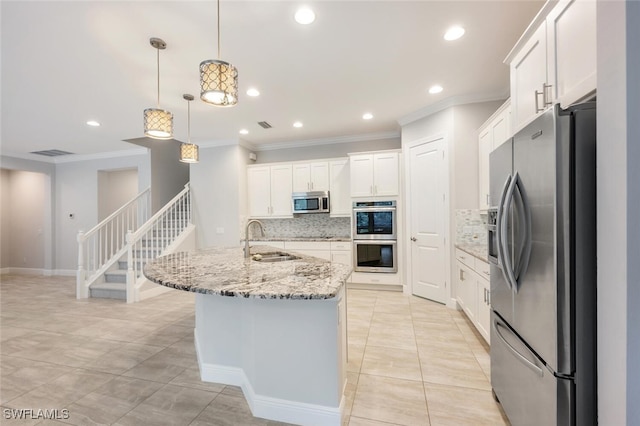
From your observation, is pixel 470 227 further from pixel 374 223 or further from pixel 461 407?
pixel 461 407

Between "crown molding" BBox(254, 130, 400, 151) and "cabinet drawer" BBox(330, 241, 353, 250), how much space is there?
2017 mm

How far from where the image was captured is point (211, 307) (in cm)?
201

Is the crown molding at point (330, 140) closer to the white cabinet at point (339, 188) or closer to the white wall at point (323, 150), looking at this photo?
the white wall at point (323, 150)

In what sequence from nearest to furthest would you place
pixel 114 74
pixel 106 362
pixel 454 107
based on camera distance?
pixel 106 362 < pixel 114 74 < pixel 454 107

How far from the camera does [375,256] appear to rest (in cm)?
441

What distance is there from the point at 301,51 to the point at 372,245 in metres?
3.00

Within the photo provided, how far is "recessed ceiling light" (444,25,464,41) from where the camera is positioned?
219cm

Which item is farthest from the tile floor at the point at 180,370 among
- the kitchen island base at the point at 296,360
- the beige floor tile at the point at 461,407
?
the kitchen island base at the point at 296,360

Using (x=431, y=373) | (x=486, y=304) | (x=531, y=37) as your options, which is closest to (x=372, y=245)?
(x=486, y=304)

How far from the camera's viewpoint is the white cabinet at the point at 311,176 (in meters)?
4.97

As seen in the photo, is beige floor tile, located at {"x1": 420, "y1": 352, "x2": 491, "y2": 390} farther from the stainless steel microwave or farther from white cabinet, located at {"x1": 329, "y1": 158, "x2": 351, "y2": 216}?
the stainless steel microwave

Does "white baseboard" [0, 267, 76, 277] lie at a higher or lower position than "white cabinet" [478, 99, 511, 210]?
lower

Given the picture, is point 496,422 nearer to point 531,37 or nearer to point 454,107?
point 531,37

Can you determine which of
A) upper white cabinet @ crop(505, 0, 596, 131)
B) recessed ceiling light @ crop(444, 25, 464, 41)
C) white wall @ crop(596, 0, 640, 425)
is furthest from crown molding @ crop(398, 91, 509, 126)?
white wall @ crop(596, 0, 640, 425)
